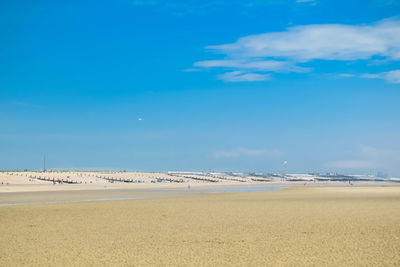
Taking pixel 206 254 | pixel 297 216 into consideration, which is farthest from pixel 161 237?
pixel 297 216

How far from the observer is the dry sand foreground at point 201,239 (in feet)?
44.5

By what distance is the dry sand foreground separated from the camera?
44.5 ft

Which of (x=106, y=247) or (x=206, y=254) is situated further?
(x=106, y=247)

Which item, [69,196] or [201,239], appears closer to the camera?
[201,239]

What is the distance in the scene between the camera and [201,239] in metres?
17.4

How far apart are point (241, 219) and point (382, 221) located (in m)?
7.21

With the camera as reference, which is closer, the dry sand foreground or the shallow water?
the dry sand foreground

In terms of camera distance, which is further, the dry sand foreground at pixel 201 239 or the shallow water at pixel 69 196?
the shallow water at pixel 69 196

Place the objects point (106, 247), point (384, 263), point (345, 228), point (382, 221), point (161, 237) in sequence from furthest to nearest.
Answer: point (382, 221) < point (345, 228) < point (161, 237) < point (106, 247) < point (384, 263)

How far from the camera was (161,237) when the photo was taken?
17.9 metres

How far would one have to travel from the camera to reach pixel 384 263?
42.2 ft

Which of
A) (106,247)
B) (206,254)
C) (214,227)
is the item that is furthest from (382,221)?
(106,247)

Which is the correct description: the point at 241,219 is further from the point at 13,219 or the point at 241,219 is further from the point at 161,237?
the point at 13,219

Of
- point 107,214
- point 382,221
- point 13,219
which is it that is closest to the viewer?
point 382,221
